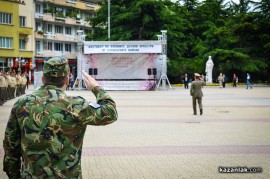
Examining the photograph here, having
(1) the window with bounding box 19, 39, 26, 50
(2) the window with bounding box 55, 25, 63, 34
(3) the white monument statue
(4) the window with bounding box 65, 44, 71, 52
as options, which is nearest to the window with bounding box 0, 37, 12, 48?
(1) the window with bounding box 19, 39, 26, 50

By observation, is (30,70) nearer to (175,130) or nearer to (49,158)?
(175,130)

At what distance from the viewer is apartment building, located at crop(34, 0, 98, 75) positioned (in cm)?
7088

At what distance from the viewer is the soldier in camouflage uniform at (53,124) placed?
351 cm

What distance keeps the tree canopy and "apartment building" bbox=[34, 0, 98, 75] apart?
10.1m

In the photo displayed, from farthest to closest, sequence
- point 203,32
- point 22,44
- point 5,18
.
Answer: point 203,32 < point 22,44 < point 5,18

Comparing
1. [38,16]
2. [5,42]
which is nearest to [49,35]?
[38,16]

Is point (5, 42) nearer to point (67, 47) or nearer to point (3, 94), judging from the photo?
point (67, 47)

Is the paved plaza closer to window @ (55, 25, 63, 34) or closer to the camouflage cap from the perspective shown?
the camouflage cap

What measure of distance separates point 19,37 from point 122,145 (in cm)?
5650

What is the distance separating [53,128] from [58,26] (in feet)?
241

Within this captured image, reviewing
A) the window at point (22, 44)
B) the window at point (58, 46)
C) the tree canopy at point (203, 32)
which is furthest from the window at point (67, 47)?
the tree canopy at point (203, 32)

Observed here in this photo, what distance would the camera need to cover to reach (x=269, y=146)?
1077 centimetres

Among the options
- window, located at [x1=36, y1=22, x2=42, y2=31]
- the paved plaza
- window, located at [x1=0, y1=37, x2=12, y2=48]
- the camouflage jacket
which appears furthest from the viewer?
window, located at [x1=36, y1=22, x2=42, y2=31]

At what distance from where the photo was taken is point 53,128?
351cm
